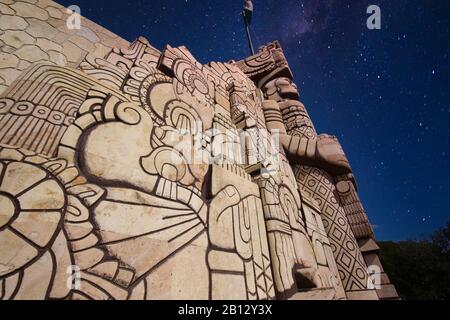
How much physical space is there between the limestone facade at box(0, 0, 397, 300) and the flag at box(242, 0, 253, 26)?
6255mm

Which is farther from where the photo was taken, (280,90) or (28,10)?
(280,90)

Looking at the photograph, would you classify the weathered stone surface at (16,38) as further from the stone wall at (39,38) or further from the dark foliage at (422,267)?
the dark foliage at (422,267)

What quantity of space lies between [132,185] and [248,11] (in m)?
8.58

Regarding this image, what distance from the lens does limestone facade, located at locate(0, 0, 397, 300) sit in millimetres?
804

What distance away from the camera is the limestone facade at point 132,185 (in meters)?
0.80

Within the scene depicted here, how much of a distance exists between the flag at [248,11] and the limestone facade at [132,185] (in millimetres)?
6255

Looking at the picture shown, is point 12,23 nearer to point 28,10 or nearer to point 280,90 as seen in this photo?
point 28,10

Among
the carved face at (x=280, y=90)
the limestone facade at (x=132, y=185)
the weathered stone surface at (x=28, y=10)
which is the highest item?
the carved face at (x=280, y=90)

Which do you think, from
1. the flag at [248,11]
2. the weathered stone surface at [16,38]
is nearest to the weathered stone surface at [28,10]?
the weathered stone surface at [16,38]

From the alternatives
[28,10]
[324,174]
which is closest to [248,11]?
[324,174]

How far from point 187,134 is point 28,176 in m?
1.01

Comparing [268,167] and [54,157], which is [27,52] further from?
[268,167]

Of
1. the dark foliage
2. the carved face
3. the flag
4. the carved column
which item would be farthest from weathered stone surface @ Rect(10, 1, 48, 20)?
the dark foliage

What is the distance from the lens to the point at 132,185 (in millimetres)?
1103
